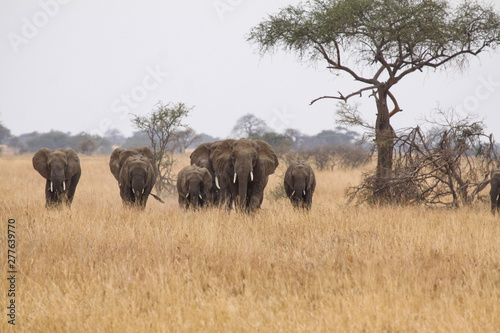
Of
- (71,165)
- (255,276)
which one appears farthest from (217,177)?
(255,276)

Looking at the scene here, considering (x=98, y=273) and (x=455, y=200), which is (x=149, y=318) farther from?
(x=455, y=200)

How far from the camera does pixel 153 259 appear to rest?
6.71 metres

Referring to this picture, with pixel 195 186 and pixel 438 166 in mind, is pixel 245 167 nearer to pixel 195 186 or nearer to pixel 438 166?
pixel 195 186

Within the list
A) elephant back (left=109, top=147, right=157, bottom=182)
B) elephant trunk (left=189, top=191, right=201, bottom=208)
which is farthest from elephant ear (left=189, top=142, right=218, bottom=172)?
elephant trunk (left=189, top=191, right=201, bottom=208)

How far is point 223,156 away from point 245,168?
1.09 m

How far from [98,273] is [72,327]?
1335 millimetres

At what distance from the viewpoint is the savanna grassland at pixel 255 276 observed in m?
4.75

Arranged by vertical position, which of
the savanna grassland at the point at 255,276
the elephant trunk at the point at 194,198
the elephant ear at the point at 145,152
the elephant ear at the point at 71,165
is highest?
the elephant ear at the point at 145,152

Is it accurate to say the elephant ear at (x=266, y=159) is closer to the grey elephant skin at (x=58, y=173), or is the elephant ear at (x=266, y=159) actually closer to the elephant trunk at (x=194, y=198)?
the elephant trunk at (x=194, y=198)

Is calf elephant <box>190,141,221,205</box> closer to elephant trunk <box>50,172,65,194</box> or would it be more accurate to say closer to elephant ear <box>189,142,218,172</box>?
elephant ear <box>189,142,218,172</box>

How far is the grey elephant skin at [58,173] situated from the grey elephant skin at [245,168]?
12.2ft

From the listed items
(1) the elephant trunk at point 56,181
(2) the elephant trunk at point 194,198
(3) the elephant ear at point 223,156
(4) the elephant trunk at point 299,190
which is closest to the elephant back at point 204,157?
(3) the elephant ear at point 223,156

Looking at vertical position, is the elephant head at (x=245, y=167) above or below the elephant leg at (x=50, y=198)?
above

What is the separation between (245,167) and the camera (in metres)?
10.6
